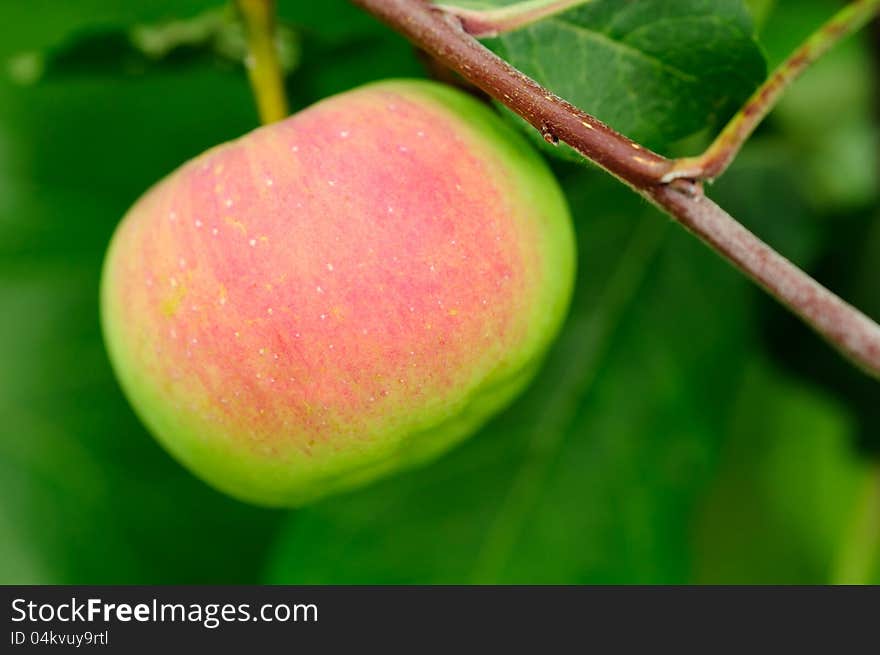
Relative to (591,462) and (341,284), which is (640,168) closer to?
(341,284)

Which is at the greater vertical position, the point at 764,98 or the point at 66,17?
the point at 66,17

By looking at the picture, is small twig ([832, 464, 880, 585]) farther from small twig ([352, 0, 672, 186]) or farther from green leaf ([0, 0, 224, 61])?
green leaf ([0, 0, 224, 61])

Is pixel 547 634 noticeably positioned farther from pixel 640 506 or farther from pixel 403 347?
pixel 403 347

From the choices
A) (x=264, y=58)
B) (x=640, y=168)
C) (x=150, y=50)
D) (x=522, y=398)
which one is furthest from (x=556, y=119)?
(x=150, y=50)

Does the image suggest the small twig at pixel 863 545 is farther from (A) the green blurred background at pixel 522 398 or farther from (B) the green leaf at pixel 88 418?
(B) the green leaf at pixel 88 418

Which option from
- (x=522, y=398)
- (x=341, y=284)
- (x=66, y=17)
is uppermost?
(x=66, y=17)

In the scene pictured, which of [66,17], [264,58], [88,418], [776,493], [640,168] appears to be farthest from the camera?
[776,493]

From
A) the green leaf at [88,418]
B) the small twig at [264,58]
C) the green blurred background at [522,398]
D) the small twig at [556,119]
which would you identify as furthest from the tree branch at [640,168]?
the green leaf at [88,418]

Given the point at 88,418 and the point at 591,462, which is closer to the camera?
the point at 591,462
